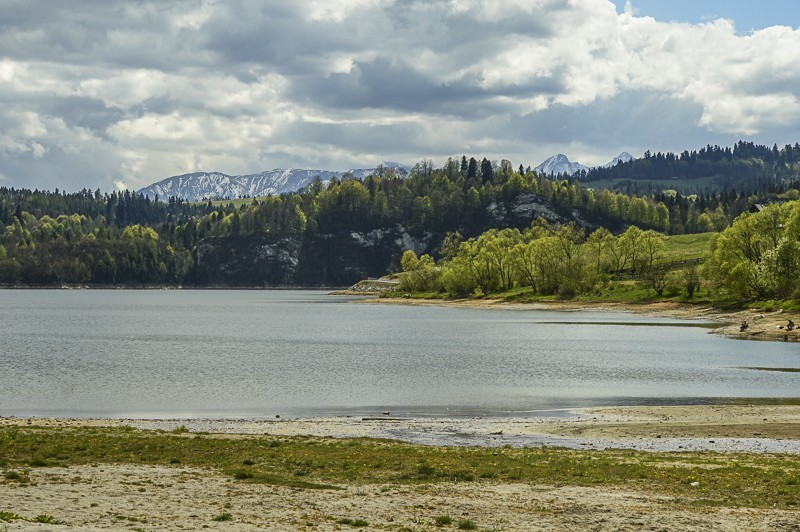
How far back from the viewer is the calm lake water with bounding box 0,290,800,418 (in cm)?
5219

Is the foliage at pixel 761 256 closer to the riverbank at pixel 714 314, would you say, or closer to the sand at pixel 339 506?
the riverbank at pixel 714 314

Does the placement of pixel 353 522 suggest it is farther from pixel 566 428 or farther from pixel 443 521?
pixel 566 428

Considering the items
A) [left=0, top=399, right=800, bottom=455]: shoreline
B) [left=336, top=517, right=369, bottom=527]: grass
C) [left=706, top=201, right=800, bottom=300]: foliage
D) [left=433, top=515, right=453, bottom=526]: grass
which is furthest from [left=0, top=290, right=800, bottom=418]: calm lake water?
[left=336, top=517, right=369, bottom=527]: grass

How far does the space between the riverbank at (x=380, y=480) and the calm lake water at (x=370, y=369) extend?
40.7 ft

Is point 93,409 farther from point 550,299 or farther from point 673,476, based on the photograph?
point 550,299

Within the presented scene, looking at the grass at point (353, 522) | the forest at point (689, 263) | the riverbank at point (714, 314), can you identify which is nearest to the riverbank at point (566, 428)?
the grass at point (353, 522)

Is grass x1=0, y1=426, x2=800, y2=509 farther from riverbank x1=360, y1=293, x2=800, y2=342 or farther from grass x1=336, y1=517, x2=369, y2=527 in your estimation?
riverbank x1=360, y1=293, x2=800, y2=342

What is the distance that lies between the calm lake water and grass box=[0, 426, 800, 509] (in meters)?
13.9

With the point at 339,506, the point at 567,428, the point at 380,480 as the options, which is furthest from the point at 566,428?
the point at 339,506

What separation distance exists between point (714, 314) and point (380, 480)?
12242 cm

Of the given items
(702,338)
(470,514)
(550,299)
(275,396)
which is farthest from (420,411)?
(550,299)

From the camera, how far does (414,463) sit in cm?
2917

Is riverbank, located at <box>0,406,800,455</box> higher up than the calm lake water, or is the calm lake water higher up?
riverbank, located at <box>0,406,800,455</box>

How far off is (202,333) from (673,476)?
322 feet
